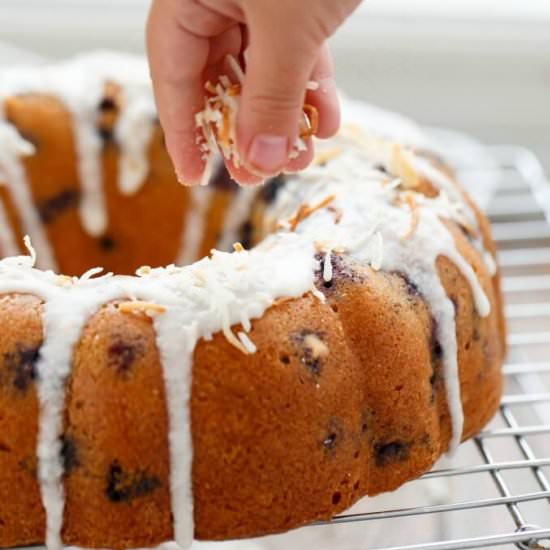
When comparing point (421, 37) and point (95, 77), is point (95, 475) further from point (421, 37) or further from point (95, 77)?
point (421, 37)

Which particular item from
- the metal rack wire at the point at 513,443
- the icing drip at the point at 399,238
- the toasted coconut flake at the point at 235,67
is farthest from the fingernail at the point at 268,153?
the metal rack wire at the point at 513,443

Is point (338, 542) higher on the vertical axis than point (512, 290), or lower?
lower

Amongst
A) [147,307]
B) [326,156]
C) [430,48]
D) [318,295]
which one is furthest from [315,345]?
[430,48]

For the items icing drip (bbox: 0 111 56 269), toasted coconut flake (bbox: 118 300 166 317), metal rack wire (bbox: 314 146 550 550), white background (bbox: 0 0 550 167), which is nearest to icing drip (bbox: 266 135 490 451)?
metal rack wire (bbox: 314 146 550 550)

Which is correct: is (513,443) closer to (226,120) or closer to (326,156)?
(326,156)

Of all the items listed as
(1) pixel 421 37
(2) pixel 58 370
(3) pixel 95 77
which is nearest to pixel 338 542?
(2) pixel 58 370

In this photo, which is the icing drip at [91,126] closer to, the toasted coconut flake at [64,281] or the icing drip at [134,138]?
the icing drip at [134,138]

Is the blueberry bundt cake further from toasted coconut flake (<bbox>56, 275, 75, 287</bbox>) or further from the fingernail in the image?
the fingernail
